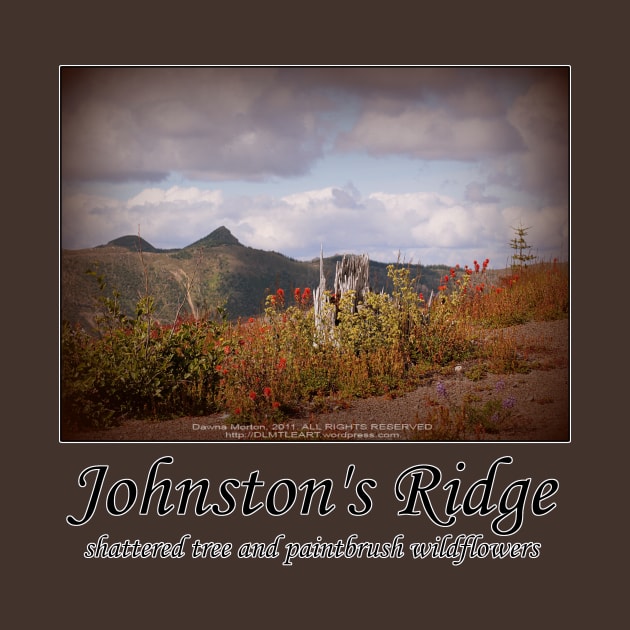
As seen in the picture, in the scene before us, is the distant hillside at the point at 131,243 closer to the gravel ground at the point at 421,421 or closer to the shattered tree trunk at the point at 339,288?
the gravel ground at the point at 421,421

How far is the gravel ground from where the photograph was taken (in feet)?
27.8

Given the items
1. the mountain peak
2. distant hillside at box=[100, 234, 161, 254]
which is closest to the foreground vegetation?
distant hillside at box=[100, 234, 161, 254]

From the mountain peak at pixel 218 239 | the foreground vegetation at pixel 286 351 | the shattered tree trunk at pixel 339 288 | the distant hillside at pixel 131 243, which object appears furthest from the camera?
the shattered tree trunk at pixel 339 288

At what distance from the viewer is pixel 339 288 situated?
1002 centimetres

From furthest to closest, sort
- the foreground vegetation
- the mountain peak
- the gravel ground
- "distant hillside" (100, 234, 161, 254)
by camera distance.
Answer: the mountain peak < "distant hillside" (100, 234, 161, 254) < the foreground vegetation < the gravel ground

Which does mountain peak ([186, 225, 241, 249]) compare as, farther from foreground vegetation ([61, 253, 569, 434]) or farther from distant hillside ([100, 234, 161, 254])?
foreground vegetation ([61, 253, 569, 434])

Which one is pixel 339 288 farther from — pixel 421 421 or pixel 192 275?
pixel 421 421

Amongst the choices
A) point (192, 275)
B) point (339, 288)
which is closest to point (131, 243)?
point (192, 275)

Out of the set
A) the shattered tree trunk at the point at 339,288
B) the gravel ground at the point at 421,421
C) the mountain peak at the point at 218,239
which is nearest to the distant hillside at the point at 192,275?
the mountain peak at the point at 218,239

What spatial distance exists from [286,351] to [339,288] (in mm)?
1341

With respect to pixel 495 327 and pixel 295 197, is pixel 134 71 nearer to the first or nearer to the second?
pixel 295 197

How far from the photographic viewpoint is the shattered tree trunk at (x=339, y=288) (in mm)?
9738

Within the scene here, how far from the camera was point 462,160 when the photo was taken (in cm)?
885

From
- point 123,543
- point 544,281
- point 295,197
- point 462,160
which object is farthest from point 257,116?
point 123,543
